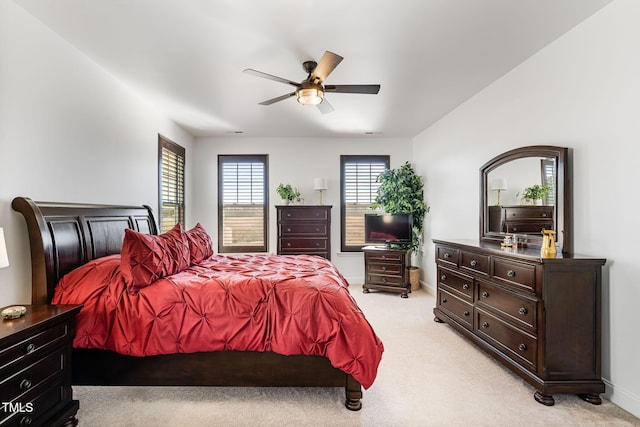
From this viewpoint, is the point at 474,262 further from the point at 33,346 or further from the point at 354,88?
the point at 33,346

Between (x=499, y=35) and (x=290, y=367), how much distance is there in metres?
3.07

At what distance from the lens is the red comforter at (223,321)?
2.21 meters

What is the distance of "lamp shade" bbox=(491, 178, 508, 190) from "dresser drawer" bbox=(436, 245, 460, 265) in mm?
822

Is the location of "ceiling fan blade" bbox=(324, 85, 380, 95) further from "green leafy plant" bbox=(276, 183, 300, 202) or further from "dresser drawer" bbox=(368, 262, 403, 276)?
"dresser drawer" bbox=(368, 262, 403, 276)

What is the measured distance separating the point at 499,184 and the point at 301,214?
3.14 m

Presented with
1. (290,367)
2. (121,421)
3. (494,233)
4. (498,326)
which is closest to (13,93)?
(121,421)

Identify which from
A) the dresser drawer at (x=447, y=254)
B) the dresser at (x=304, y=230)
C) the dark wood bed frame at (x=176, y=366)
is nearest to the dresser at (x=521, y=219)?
the dresser drawer at (x=447, y=254)

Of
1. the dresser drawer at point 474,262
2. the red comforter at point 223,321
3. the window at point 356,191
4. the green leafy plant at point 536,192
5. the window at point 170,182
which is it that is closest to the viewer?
the red comforter at point 223,321

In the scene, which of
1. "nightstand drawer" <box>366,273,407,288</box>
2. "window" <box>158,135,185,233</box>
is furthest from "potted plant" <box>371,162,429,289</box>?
"window" <box>158,135,185,233</box>

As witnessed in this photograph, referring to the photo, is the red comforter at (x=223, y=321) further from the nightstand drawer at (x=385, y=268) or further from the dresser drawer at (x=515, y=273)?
the nightstand drawer at (x=385, y=268)

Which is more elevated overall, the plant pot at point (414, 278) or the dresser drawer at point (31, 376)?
the dresser drawer at point (31, 376)

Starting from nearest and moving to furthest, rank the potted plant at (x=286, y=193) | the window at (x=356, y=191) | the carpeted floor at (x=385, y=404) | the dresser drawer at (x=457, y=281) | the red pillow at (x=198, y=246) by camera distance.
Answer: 1. the carpeted floor at (x=385, y=404)
2. the dresser drawer at (x=457, y=281)
3. the red pillow at (x=198, y=246)
4. the potted plant at (x=286, y=193)
5. the window at (x=356, y=191)

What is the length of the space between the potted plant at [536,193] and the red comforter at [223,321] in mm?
1969

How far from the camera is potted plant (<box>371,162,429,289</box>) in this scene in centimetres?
566
